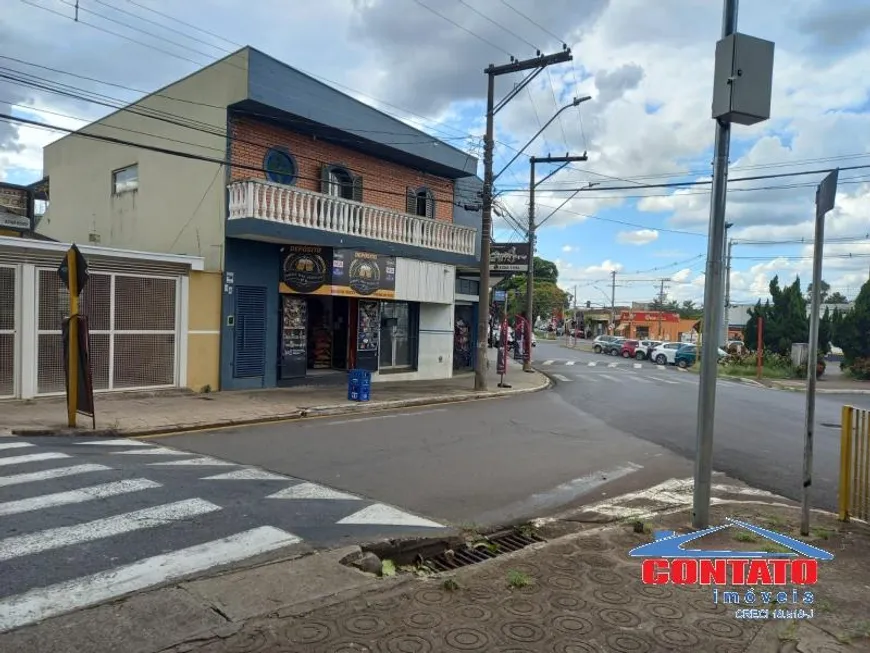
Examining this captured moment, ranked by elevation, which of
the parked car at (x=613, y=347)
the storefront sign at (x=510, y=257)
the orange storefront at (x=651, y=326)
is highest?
the storefront sign at (x=510, y=257)

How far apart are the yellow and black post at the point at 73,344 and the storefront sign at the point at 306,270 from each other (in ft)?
22.6

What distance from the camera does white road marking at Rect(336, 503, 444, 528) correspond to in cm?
579

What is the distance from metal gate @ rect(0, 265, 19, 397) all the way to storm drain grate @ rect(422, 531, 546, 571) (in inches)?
417

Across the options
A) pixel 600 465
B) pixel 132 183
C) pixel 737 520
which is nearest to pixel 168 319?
pixel 132 183

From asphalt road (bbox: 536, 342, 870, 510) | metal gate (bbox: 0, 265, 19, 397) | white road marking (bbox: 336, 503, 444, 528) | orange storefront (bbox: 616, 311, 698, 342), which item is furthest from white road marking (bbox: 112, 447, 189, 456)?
orange storefront (bbox: 616, 311, 698, 342)

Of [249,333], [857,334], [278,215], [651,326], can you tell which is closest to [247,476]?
[249,333]

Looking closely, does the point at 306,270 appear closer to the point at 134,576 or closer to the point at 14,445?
the point at 14,445

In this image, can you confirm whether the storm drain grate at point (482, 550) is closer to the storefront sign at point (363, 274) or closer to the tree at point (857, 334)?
the storefront sign at point (363, 274)

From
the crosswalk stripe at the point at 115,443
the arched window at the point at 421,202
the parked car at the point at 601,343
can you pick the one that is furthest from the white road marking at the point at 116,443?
the parked car at the point at 601,343

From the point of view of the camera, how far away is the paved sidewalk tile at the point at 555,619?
350cm

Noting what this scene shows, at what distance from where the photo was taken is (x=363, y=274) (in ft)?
58.1

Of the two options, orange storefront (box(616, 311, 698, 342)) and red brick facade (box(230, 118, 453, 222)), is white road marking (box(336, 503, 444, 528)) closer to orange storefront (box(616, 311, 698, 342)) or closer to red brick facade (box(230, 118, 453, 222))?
red brick facade (box(230, 118, 453, 222))

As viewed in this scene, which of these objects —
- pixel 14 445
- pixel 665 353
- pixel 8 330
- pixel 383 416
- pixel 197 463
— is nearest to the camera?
pixel 197 463

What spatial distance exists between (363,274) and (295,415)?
5986 mm
